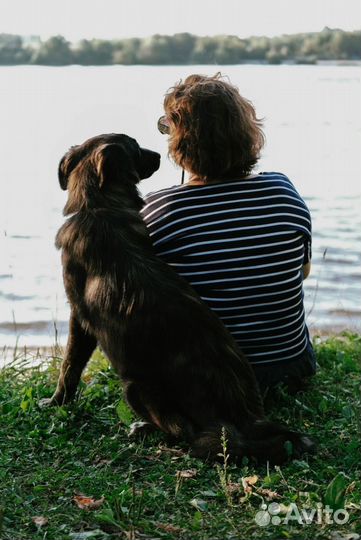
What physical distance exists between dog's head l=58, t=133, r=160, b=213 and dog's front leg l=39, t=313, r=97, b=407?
67 cm

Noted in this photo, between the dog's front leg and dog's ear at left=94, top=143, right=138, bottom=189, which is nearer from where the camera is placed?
dog's ear at left=94, top=143, right=138, bottom=189

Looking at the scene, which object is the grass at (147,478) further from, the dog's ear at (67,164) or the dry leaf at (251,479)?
the dog's ear at (67,164)

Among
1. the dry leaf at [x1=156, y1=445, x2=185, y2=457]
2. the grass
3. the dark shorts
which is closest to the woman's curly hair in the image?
the dark shorts

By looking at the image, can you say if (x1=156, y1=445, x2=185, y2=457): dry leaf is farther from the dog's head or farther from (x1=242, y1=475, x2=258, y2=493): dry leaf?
the dog's head

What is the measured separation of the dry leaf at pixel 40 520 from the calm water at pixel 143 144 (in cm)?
283

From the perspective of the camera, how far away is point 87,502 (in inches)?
146

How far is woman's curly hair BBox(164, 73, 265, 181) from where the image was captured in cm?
462

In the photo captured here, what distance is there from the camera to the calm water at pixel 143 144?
8.48 metres

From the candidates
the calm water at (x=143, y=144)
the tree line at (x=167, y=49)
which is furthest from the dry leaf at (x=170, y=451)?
the tree line at (x=167, y=49)

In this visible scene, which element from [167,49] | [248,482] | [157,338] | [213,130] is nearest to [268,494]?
[248,482]

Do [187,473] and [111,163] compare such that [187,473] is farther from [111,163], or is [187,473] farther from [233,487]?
[111,163]

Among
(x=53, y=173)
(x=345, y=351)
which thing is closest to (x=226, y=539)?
(x=345, y=351)

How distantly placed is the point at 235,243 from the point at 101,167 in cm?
75

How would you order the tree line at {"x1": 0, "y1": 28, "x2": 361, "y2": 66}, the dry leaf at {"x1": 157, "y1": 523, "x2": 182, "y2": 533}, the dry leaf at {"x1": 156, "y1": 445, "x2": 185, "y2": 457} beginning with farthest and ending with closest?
the tree line at {"x1": 0, "y1": 28, "x2": 361, "y2": 66}
the dry leaf at {"x1": 156, "y1": 445, "x2": 185, "y2": 457}
the dry leaf at {"x1": 157, "y1": 523, "x2": 182, "y2": 533}
